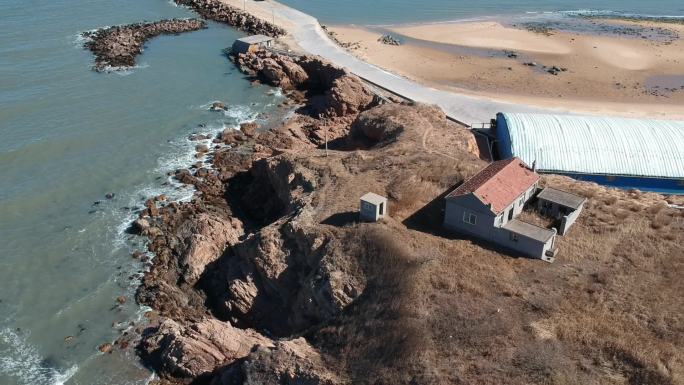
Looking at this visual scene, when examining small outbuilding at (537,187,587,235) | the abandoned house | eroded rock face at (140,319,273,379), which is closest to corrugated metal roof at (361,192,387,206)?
the abandoned house

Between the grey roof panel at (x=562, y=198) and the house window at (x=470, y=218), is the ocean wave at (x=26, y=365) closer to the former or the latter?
the house window at (x=470, y=218)

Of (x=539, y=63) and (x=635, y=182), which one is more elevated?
(x=539, y=63)

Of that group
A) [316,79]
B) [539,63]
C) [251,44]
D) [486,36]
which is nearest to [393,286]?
[316,79]

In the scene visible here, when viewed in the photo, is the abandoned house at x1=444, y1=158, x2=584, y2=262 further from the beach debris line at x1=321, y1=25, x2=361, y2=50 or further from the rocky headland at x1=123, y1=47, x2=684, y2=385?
the beach debris line at x1=321, y1=25, x2=361, y2=50

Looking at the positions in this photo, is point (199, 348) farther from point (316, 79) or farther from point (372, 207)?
point (316, 79)

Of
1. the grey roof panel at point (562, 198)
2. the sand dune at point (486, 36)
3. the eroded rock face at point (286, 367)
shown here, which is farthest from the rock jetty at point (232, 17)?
the eroded rock face at point (286, 367)

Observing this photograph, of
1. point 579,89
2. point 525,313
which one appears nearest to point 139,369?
point 525,313

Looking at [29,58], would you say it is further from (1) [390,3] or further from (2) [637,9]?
(2) [637,9]
